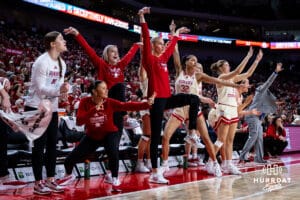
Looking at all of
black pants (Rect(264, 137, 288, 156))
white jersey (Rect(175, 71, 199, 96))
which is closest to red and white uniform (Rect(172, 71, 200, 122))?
white jersey (Rect(175, 71, 199, 96))

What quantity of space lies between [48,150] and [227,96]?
3305 mm

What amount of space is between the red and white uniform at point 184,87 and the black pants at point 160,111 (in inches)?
24.9

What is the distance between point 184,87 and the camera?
6457mm

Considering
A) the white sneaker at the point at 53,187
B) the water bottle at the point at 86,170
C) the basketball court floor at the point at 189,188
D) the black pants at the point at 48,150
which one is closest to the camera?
the basketball court floor at the point at 189,188

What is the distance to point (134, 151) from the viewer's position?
7.68 meters

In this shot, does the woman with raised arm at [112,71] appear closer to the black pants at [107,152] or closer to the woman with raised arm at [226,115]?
the black pants at [107,152]

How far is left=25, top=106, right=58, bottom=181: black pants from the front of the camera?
15.7 ft

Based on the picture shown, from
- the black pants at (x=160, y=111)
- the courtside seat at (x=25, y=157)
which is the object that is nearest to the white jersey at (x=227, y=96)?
the black pants at (x=160, y=111)

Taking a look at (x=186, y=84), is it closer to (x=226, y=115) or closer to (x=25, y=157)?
(x=226, y=115)

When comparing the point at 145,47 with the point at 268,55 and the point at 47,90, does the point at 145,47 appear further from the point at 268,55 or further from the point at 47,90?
the point at 268,55

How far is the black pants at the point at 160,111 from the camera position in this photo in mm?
5668

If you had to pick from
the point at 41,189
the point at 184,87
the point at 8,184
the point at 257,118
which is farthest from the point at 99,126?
the point at 257,118

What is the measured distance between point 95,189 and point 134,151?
2.42 meters

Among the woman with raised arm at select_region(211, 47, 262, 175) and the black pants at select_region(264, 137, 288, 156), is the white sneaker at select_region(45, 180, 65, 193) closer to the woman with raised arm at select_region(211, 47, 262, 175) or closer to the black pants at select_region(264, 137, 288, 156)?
the woman with raised arm at select_region(211, 47, 262, 175)
